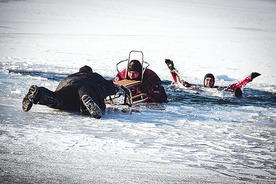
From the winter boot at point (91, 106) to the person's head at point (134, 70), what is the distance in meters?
2.12

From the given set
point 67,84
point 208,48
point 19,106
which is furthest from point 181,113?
point 208,48

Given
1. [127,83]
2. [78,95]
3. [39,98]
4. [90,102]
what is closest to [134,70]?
[127,83]

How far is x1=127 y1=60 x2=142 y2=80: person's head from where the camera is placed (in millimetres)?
7859

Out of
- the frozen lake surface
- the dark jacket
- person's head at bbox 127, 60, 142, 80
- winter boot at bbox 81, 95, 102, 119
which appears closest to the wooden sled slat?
person's head at bbox 127, 60, 142, 80

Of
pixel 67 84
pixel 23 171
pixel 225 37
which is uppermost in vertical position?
pixel 225 37

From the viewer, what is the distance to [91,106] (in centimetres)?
587

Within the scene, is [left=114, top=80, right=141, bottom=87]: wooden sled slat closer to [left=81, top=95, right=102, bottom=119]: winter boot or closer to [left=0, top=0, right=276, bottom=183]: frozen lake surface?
[left=0, top=0, right=276, bottom=183]: frozen lake surface

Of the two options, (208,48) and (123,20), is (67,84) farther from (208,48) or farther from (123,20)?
(123,20)

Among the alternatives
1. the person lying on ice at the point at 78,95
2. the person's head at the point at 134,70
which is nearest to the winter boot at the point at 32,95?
the person lying on ice at the point at 78,95

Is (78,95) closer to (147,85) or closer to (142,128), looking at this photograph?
(142,128)

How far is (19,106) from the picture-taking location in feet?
21.7

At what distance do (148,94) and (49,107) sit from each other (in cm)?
201

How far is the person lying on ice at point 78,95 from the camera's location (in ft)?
19.0

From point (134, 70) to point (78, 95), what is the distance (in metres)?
1.80
